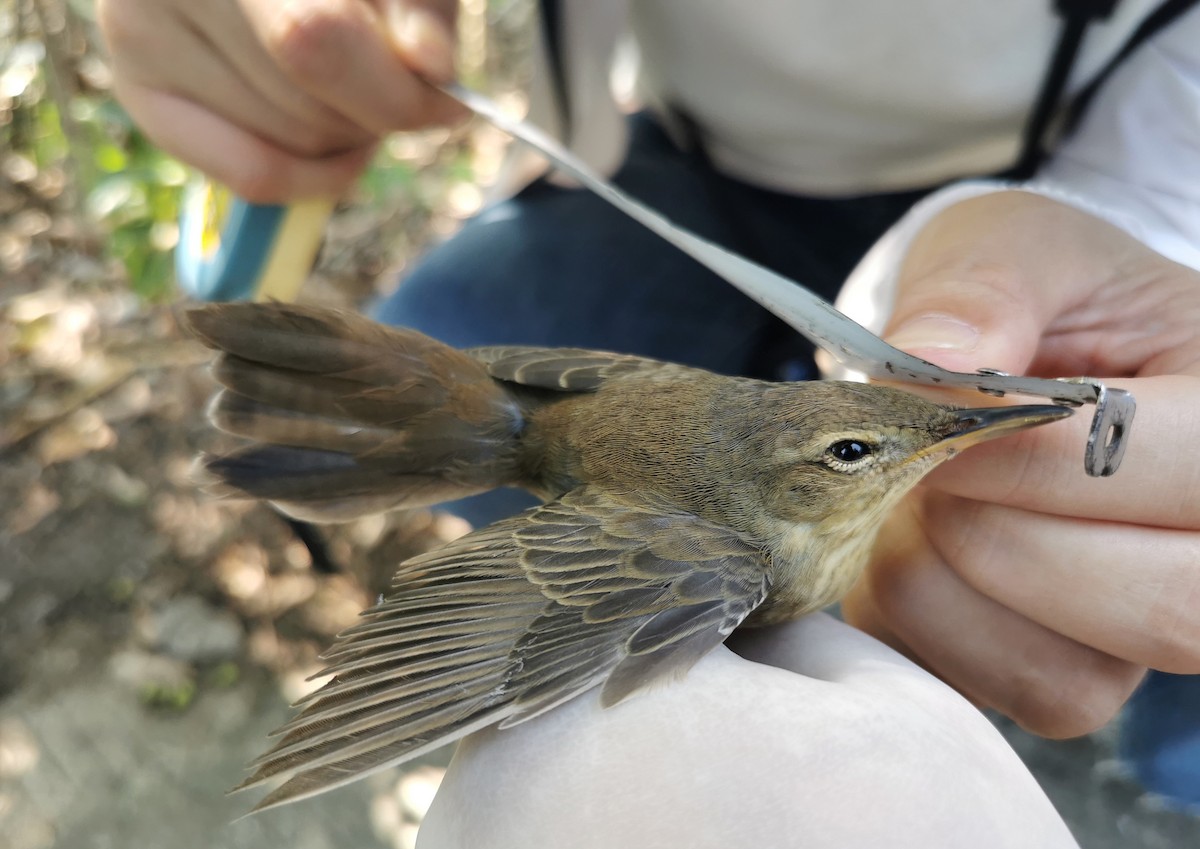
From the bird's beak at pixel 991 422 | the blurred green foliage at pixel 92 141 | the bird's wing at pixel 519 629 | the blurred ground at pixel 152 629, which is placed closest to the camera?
the bird's wing at pixel 519 629

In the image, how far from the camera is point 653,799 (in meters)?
1.09

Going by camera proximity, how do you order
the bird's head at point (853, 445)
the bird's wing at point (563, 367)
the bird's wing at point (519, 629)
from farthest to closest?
the bird's wing at point (563, 367)
the bird's head at point (853, 445)
the bird's wing at point (519, 629)

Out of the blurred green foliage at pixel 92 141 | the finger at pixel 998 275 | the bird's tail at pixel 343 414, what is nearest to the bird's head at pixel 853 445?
the finger at pixel 998 275

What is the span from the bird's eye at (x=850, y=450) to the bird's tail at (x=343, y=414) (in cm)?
64

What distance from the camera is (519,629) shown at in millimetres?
1336

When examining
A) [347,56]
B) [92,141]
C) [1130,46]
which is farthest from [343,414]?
[92,141]

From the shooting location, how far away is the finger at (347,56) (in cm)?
185

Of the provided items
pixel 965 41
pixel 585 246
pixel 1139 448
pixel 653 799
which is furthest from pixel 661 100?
pixel 653 799

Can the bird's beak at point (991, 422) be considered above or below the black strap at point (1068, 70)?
below

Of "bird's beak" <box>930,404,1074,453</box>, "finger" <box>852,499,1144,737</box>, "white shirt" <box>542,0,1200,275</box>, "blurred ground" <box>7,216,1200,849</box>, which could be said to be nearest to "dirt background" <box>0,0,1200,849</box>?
"blurred ground" <box>7,216,1200,849</box>

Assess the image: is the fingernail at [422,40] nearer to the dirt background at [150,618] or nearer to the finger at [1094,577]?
the finger at [1094,577]

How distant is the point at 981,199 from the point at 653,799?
144cm

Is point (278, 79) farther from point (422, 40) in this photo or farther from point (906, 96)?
point (906, 96)

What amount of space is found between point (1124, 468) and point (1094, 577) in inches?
7.8
